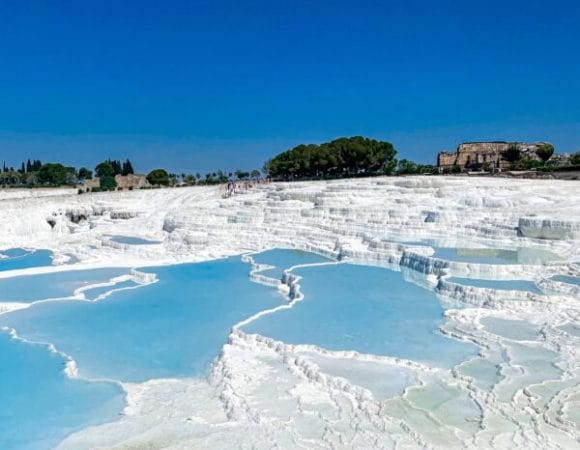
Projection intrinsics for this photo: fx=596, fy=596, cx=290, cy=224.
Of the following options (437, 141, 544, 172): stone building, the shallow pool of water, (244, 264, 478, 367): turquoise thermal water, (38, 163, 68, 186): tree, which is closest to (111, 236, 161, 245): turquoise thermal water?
(244, 264, 478, 367): turquoise thermal water

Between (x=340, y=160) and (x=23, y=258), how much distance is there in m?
21.2

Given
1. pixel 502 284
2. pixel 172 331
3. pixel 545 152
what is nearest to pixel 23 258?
pixel 172 331

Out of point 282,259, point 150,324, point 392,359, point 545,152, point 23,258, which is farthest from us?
point 545,152

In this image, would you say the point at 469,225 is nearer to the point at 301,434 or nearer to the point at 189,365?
the point at 189,365

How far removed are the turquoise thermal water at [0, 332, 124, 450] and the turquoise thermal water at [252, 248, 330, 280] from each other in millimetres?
6031

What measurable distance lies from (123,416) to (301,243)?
35.6 ft

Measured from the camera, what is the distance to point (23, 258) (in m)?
17.1

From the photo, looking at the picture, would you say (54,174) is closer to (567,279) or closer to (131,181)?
(131,181)

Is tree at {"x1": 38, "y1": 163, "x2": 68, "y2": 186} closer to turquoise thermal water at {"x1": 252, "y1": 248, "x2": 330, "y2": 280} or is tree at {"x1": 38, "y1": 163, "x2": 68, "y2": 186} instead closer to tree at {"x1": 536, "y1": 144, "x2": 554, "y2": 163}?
turquoise thermal water at {"x1": 252, "y1": 248, "x2": 330, "y2": 280}

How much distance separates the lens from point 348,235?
650 inches

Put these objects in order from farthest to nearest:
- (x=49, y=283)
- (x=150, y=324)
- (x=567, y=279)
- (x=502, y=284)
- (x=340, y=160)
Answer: (x=340, y=160) → (x=49, y=283) → (x=567, y=279) → (x=502, y=284) → (x=150, y=324)

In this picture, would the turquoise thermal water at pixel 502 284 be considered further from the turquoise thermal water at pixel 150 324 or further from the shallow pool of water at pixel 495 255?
the turquoise thermal water at pixel 150 324

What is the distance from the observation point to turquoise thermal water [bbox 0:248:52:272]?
15664 mm

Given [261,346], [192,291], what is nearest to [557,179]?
[192,291]
